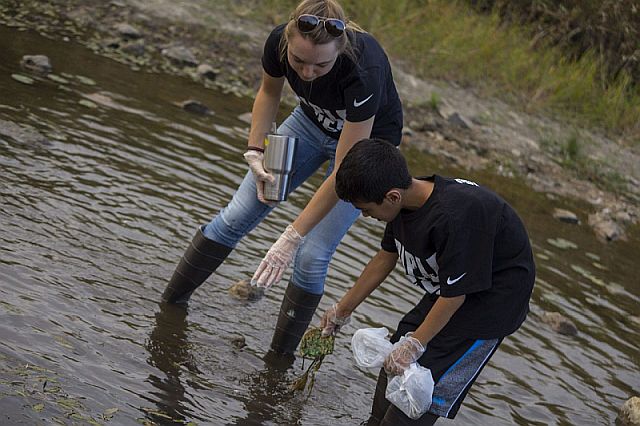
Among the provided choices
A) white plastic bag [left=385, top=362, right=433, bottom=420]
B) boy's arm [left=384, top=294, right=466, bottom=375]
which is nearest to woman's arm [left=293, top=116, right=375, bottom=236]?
boy's arm [left=384, top=294, right=466, bottom=375]

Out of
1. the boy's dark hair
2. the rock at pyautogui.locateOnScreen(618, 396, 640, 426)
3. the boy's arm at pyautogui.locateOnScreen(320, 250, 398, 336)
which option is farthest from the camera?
the rock at pyautogui.locateOnScreen(618, 396, 640, 426)

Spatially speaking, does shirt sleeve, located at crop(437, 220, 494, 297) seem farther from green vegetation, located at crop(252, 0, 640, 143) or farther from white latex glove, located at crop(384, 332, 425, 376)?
green vegetation, located at crop(252, 0, 640, 143)

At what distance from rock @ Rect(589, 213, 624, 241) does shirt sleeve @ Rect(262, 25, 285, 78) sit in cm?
551

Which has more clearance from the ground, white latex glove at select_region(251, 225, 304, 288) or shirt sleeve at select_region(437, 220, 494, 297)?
shirt sleeve at select_region(437, 220, 494, 297)

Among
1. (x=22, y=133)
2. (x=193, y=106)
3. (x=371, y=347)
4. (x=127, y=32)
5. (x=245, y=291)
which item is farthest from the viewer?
(x=127, y=32)

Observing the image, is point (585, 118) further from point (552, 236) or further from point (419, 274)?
point (419, 274)

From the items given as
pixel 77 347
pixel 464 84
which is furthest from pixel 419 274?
pixel 464 84

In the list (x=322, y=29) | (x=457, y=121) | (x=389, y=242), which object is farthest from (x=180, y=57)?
(x=389, y=242)

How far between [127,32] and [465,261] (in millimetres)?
7931

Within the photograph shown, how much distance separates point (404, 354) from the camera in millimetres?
3742

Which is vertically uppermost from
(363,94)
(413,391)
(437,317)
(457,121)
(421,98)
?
(363,94)

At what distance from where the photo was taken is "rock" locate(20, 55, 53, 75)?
843 cm

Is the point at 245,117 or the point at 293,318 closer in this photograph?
the point at 293,318

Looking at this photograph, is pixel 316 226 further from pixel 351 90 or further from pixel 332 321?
pixel 351 90
